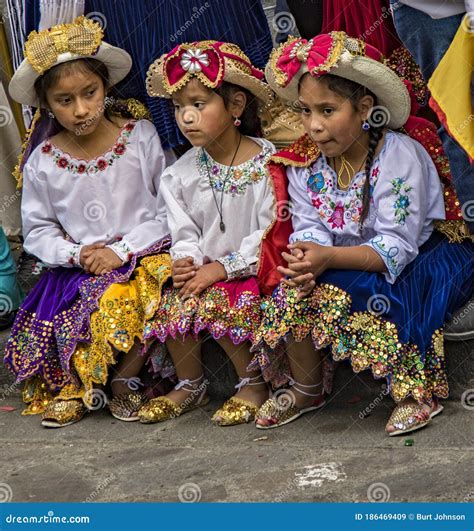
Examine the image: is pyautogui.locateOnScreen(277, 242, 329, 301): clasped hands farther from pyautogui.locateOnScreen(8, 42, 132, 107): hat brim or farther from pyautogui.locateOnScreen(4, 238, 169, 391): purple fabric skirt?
pyautogui.locateOnScreen(8, 42, 132, 107): hat brim

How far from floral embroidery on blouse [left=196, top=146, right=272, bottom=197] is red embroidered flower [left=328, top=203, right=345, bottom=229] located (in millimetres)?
370

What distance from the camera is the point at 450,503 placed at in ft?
10.6

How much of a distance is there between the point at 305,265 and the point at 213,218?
688mm

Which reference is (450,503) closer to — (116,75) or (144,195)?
(144,195)

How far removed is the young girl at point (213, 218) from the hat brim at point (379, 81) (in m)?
0.37

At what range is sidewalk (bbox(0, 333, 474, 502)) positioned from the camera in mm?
3473

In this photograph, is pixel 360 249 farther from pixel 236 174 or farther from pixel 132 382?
pixel 132 382

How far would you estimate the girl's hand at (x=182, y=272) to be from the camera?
427 cm

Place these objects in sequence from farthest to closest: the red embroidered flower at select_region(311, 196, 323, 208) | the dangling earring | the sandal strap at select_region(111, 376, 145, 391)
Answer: the dangling earring < the sandal strap at select_region(111, 376, 145, 391) < the red embroidered flower at select_region(311, 196, 323, 208)

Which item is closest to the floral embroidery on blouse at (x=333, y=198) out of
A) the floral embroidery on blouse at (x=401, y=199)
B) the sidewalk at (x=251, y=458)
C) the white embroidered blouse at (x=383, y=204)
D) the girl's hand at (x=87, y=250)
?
the white embroidered blouse at (x=383, y=204)

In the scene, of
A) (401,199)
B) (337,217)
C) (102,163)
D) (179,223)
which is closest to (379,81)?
(401,199)

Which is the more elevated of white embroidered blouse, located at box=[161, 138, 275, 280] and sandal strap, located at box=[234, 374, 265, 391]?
white embroidered blouse, located at box=[161, 138, 275, 280]

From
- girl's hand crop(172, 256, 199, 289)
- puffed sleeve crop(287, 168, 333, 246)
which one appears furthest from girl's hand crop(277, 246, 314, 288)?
girl's hand crop(172, 256, 199, 289)

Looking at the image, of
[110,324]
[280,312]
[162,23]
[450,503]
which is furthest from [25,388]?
[450,503]
